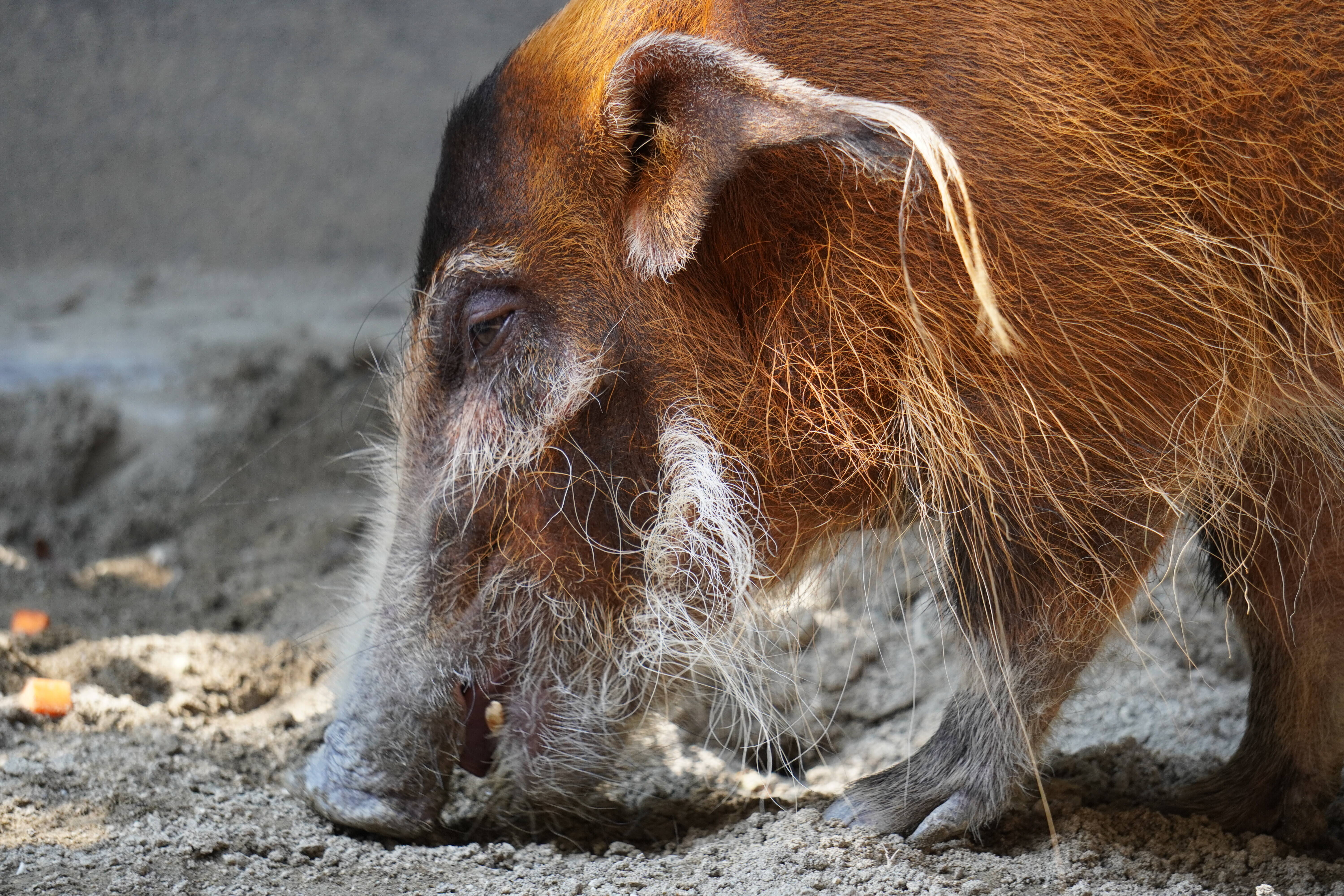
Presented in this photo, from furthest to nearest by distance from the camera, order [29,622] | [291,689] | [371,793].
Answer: [29,622], [291,689], [371,793]

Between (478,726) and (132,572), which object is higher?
(478,726)

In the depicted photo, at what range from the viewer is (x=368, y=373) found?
3.99m

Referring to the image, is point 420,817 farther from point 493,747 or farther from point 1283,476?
point 1283,476

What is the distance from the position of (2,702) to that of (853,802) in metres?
1.59

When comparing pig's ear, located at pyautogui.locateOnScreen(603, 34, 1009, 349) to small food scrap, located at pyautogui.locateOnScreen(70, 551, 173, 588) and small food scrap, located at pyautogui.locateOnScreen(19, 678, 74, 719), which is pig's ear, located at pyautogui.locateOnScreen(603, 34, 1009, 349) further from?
small food scrap, located at pyautogui.locateOnScreen(70, 551, 173, 588)

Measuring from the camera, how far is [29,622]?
2.76 m

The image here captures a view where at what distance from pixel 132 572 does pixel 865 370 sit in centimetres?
233

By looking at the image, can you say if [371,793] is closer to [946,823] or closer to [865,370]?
[946,823]

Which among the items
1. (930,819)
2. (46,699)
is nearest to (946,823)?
(930,819)

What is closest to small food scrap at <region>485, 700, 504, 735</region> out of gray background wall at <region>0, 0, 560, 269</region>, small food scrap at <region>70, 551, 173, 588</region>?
small food scrap at <region>70, 551, 173, 588</region>

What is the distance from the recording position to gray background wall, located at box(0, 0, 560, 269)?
437cm

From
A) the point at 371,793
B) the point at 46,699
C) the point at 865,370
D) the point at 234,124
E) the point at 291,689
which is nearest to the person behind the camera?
the point at 865,370

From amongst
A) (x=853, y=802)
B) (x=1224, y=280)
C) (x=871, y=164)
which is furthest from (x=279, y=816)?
(x=1224, y=280)

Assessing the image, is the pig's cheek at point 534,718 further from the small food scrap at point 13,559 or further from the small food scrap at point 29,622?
the small food scrap at point 13,559
